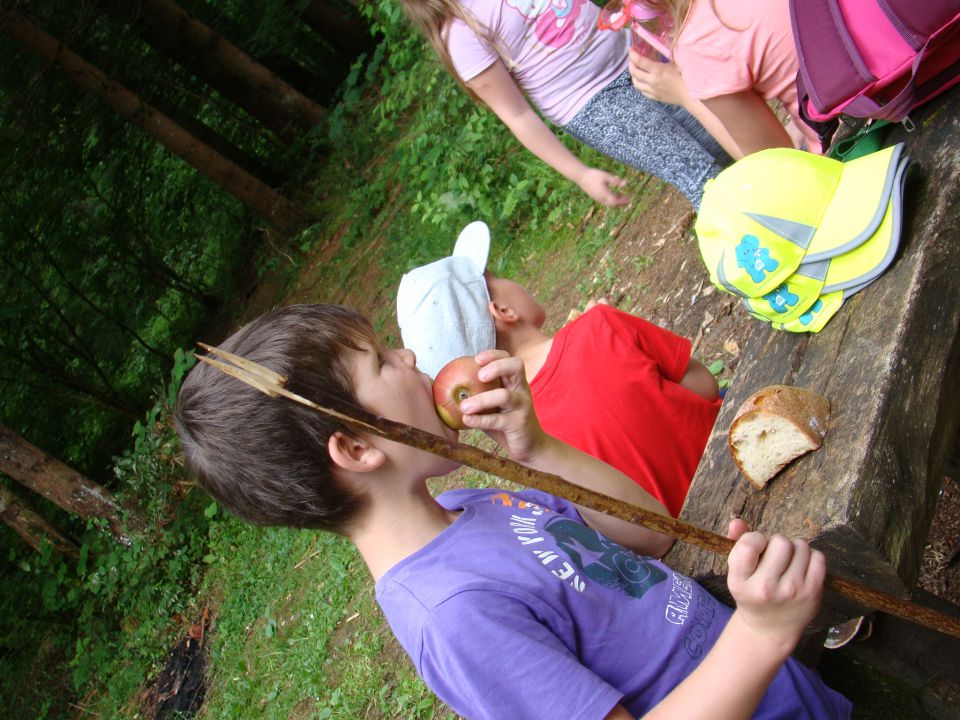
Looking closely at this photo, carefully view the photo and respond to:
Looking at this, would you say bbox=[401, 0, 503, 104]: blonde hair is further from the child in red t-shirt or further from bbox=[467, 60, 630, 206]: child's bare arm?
the child in red t-shirt

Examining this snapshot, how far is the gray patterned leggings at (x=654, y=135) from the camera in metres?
3.37

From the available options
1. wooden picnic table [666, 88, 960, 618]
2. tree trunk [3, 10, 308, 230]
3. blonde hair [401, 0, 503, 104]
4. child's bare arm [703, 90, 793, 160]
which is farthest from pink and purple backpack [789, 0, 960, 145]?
tree trunk [3, 10, 308, 230]

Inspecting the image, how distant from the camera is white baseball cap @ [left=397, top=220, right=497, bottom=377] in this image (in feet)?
9.48

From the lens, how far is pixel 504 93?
3549 mm

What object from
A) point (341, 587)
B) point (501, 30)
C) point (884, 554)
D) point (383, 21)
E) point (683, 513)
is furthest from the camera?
point (383, 21)

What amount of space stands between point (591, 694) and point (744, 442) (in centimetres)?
58

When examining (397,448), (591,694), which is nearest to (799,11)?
(397,448)

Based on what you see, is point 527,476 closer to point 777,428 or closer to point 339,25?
point 777,428

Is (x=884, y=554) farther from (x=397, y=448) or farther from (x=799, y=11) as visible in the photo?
(x=799, y=11)

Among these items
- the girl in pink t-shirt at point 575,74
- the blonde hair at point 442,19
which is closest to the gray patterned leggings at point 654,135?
the girl in pink t-shirt at point 575,74

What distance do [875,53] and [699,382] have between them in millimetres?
1277

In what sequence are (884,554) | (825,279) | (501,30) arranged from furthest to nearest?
1. (501,30)
2. (825,279)
3. (884,554)

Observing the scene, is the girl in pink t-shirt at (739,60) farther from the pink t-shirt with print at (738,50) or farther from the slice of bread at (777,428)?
the slice of bread at (777,428)

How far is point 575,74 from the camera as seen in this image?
3.48 m
